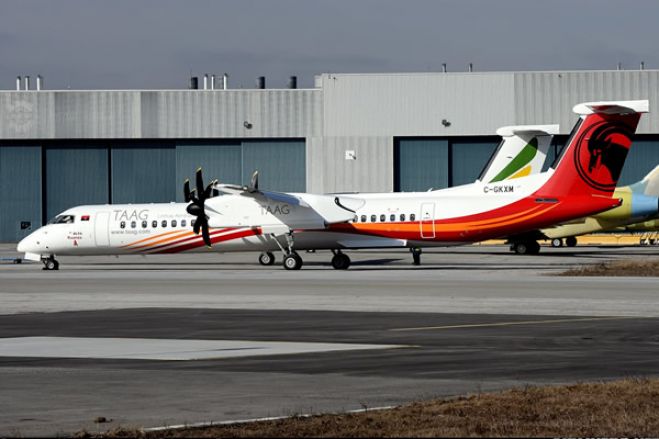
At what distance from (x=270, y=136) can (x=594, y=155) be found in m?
41.3

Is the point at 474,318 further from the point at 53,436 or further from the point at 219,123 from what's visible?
the point at 219,123

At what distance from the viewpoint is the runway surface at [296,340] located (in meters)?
13.8

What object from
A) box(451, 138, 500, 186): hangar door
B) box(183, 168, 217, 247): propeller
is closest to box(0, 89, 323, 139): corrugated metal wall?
box(451, 138, 500, 186): hangar door

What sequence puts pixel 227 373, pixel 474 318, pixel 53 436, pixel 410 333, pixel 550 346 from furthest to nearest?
pixel 474 318
pixel 410 333
pixel 550 346
pixel 227 373
pixel 53 436

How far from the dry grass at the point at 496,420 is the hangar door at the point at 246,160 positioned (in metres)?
71.8

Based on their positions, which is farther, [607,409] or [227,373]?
[227,373]

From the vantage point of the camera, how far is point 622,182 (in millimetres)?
83312

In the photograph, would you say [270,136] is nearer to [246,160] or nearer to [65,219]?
[246,160]

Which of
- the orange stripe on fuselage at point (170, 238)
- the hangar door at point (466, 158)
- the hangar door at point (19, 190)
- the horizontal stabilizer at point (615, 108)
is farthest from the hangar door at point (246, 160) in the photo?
the horizontal stabilizer at point (615, 108)

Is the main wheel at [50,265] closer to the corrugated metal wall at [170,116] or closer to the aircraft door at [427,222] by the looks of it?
the aircraft door at [427,222]

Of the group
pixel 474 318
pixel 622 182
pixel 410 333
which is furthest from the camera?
pixel 622 182

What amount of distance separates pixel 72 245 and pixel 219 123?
33457 mm

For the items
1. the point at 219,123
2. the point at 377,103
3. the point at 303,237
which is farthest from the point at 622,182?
the point at 303,237

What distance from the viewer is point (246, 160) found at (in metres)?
85.0
